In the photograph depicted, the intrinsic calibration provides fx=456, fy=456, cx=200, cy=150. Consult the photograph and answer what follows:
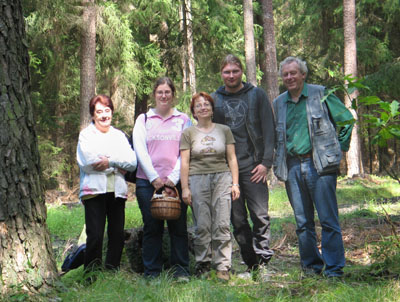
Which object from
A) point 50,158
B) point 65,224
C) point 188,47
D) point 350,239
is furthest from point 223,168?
point 50,158

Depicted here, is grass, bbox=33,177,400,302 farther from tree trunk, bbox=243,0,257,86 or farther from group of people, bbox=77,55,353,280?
tree trunk, bbox=243,0,257,86

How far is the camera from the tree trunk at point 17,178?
11.7 ft

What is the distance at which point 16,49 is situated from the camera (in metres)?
3.72

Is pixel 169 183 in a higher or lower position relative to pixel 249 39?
lower

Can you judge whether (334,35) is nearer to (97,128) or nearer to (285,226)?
(285,226)

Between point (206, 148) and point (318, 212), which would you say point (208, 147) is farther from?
point (318, 212)

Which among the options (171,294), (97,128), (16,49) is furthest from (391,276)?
(16,49)

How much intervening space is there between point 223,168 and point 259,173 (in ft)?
1.33

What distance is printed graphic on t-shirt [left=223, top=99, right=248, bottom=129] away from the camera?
16.4 ft

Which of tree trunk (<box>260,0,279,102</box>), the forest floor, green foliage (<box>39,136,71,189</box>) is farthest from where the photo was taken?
green foliage (<box>39,136,71,189</box>)

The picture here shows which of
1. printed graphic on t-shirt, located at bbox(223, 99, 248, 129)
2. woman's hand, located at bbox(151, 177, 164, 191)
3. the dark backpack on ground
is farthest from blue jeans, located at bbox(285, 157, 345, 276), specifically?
the dark backpack on ground

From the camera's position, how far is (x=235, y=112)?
502cm

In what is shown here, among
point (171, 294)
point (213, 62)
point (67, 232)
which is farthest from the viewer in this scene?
point (213, 62)

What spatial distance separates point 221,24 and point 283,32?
29.2 ft
